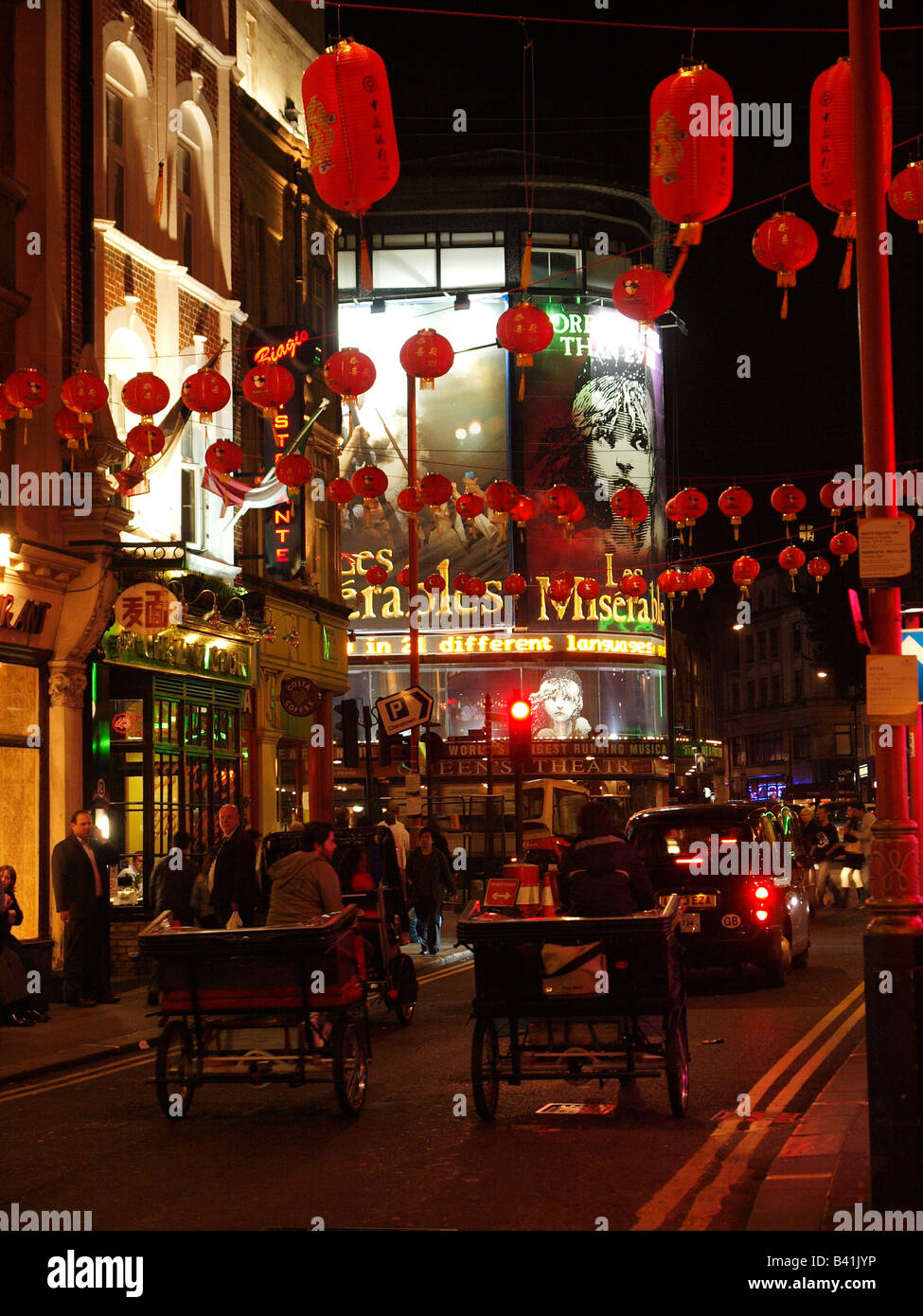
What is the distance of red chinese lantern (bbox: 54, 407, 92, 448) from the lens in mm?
19656

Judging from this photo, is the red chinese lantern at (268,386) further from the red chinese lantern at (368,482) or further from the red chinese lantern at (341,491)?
the red chinese lantern at (341,491)

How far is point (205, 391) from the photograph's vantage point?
19.4 m

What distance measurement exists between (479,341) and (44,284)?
3720cm

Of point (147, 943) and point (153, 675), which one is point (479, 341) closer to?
point (153, 675)

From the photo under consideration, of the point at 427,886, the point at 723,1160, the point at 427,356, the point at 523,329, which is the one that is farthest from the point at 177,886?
the point at 723,1160

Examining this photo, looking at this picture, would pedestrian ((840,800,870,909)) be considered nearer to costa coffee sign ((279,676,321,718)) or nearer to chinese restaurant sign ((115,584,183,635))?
costa coffee sign ((279,676,321,718))

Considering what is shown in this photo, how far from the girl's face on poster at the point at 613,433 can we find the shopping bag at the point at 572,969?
47965mm

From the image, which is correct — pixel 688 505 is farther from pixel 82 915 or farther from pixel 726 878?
pixel 82 915

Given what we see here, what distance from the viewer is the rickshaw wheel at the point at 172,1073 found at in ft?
35.8

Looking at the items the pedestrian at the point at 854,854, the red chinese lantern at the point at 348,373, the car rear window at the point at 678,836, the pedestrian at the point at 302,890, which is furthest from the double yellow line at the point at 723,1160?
the pedestrian at the point at 854,854

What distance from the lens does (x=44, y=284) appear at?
20906 millimetres

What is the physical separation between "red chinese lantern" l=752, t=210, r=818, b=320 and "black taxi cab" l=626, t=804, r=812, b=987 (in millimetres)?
5952

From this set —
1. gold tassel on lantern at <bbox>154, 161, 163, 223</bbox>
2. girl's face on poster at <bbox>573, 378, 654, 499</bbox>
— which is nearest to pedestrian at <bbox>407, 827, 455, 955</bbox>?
gold tassel on lantern at <bbox>154, 161, 163, 223</bbox>

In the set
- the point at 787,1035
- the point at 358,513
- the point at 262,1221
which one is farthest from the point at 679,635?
the point at 262,1221
